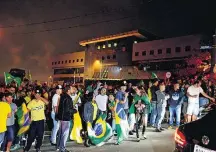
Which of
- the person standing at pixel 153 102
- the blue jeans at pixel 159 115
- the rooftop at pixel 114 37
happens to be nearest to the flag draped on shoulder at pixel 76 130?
the blue jeans at pixel 159 115

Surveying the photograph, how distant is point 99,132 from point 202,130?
16.5 feet

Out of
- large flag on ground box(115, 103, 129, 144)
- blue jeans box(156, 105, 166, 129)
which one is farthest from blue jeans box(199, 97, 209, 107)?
large flag on ground box(115, 103, 129, 144)

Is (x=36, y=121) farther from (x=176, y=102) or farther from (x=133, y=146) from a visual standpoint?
(x=176, y=102)

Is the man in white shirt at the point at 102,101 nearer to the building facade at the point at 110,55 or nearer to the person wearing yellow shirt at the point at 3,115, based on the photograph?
the person wearing yellow shirt at the point at 3,115

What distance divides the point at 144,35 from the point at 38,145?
49057 millimetres

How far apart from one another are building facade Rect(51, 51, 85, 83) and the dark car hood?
6230cm

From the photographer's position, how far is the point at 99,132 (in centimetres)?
852

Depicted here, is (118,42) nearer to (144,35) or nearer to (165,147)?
(144,35)

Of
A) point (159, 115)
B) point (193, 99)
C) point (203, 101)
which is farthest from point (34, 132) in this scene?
point (203, 101)

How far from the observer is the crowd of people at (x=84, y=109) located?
7.22 metres

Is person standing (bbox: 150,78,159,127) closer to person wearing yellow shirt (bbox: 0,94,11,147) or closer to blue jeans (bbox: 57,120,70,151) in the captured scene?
blue jeans (bbox: 57,120,70,151)

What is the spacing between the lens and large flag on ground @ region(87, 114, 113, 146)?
8.33 metres

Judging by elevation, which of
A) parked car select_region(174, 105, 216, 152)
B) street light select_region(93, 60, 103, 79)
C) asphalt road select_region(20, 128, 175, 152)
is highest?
street light select_region(93, 60, 103, 79)

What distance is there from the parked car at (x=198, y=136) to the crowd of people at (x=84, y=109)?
12.8 feet
